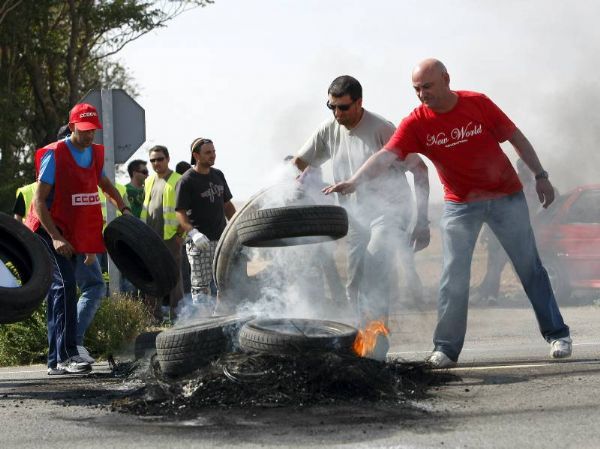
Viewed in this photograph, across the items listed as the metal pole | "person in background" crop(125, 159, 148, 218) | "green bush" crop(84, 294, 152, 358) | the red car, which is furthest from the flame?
the red car

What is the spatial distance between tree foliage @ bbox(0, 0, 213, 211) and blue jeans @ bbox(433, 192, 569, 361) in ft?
61.9

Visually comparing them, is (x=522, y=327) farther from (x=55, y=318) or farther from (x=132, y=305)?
(x=55, y=318)

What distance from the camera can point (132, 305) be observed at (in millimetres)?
11102

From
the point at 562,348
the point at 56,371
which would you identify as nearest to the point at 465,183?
the point at 562,348

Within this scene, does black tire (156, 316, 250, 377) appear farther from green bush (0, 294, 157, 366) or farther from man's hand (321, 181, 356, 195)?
green bush (0, 294, 157, 366)

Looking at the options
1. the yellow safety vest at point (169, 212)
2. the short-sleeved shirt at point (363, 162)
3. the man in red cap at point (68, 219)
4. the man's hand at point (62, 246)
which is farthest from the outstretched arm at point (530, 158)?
the yellow safety vest at point (169, 212)

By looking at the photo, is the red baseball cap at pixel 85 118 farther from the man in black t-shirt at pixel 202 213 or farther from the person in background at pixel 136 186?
the person in background at pixel 136 186

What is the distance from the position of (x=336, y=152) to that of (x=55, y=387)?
2.77m

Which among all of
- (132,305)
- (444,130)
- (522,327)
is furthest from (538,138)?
(444,130)

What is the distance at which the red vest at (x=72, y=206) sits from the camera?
358 inches

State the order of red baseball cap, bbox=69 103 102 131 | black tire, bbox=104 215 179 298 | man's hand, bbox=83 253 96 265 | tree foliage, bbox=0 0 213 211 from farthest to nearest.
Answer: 1. tree foliage, bbox=0 0 213 211
2. black tire, bbox=104 215 179 298
3. man's hand, bbox=83 253 96 265
4. red baseball cap, bbox=69 103 102 131

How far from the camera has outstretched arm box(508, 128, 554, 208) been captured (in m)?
8.16

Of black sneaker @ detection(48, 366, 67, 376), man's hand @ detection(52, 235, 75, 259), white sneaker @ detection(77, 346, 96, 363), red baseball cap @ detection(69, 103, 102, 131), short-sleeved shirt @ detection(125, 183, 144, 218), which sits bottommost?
black sneaker @ detection(48, 366, 67, 376)

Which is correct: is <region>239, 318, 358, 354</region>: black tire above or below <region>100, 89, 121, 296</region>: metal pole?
below
